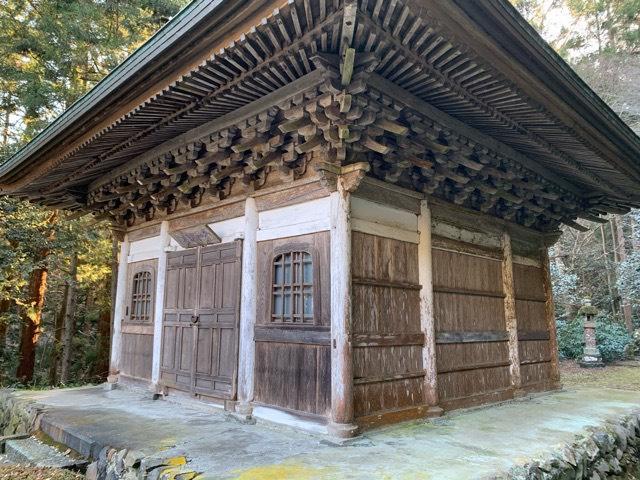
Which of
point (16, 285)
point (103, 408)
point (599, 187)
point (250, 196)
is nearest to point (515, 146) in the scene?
point (599, 187)

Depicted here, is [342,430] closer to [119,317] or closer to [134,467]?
[134,467]

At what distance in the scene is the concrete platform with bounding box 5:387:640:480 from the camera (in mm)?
3109

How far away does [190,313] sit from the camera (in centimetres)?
574

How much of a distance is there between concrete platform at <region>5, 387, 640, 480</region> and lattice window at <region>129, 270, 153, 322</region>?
4.38ft

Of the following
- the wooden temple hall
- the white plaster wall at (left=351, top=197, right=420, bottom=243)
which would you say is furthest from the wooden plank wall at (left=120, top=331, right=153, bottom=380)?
the white plaster wall at (left=351, top=197, right=420, bottom=243)

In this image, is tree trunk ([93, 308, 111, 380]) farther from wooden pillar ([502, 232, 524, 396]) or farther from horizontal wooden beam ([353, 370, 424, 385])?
wooden pillar ([502, 232, 524, 396])

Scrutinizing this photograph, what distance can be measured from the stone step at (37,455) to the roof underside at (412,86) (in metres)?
3.14

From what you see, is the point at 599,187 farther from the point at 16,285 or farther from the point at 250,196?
the point at 16,285

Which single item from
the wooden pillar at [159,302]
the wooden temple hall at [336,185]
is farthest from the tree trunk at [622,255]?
the wooden pillar at [159,302]

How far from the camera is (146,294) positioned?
22.2 feet

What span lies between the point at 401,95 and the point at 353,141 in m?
0.58

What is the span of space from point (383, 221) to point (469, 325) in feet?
6.76

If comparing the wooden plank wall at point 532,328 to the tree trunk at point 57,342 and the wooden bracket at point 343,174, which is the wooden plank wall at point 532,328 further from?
the tree trunk at point 57,342

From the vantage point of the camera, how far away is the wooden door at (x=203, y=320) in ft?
16.6
